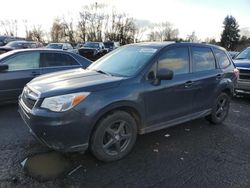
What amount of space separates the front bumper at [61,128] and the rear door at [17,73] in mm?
3018

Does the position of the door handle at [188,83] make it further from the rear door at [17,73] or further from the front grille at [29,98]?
the rear door at [17,73]

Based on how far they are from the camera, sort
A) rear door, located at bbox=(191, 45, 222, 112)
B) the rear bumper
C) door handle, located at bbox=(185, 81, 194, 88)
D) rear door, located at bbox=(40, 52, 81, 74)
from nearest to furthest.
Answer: door handle, located at bbox=(185, 81, 194, 88)
rear door, located at bbox=(191, 45, 222, 112)
rear door, located at bbox=(40, 52, 81, 74)
the rear bumper

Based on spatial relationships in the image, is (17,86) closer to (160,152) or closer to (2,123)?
(2,123)

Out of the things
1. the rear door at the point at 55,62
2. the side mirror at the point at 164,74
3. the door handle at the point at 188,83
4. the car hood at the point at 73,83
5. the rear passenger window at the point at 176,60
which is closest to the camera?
the car hood at the point at 73,83

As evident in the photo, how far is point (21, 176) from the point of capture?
3381mm

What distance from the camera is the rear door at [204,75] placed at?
4.93 meters

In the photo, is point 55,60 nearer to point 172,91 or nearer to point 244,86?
point 172,91

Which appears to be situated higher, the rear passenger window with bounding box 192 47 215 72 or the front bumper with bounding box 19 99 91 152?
the rear passenger window with bounding box 192 47 215 72

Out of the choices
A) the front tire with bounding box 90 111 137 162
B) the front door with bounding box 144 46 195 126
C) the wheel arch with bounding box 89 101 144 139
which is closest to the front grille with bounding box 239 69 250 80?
the front door with bounding box 144 46 195 126

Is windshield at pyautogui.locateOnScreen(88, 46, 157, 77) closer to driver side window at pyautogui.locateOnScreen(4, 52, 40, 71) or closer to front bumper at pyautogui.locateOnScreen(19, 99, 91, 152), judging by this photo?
front bumper at pyautogui.locateOnScreen(19, 99, 91, 152)

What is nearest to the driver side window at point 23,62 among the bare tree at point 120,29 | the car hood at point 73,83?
the car hood at point 73,83

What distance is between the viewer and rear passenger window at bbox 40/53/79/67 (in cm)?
685

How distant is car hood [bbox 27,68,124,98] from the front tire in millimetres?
449

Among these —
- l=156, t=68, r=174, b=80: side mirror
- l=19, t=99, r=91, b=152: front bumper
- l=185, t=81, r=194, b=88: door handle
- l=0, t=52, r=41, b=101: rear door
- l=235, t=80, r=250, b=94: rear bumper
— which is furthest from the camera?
l=235, t=80, r=250, b=94: rear bumper
